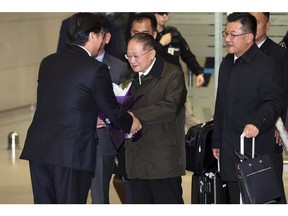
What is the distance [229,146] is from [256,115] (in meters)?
0.42

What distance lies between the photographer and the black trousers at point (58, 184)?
7.13 meters

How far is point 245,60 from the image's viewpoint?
772 cm

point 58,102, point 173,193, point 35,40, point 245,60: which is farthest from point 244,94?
point 35,40

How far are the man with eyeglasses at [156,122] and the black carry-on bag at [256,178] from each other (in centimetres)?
68

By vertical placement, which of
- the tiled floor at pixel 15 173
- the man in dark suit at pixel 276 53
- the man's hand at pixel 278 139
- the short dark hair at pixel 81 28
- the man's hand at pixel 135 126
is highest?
the short dark hair at pixel 81 28

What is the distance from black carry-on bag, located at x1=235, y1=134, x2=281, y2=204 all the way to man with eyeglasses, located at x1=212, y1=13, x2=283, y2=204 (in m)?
0.32

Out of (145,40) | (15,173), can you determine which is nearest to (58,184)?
(145,40)

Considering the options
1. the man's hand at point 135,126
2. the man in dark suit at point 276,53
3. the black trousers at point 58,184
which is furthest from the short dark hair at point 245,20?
the black trousers at point 58,184

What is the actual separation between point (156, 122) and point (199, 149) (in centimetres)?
62

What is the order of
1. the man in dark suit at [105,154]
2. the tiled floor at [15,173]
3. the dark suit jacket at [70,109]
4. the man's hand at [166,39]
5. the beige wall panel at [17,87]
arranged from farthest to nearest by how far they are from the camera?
the beige wall panel at [17,87] < the man's hand at [166,39] < the tiled floor at [15,173] < the man in dark suit at [105,154] < the dark suit jacket at [70,109]

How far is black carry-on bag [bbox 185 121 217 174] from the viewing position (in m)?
8.25

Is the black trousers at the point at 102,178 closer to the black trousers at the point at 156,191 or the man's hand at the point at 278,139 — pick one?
the black trousers at the point at 156,191

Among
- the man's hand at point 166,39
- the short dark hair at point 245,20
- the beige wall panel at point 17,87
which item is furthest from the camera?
the beige wall panel at point 17,87

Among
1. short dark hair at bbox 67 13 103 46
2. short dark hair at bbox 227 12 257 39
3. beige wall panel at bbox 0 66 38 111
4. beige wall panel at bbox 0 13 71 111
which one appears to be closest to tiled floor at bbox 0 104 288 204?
beige wall panel at bbox 0 66 38 111
